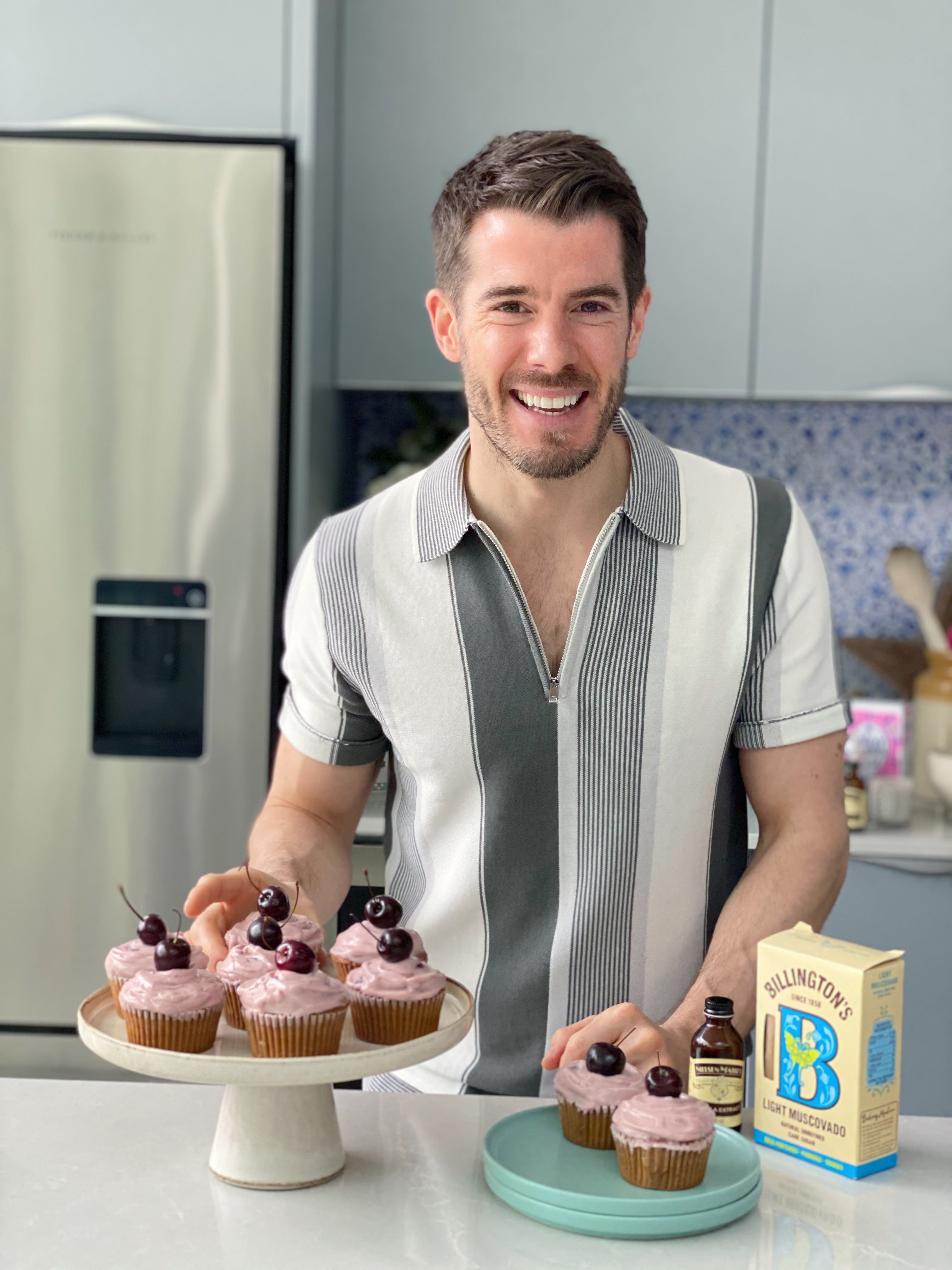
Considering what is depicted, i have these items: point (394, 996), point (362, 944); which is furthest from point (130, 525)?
point (394, 996)

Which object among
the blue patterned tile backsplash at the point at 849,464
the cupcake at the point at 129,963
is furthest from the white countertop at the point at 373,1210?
the blue patterned tile backsplash at the point at 849,464

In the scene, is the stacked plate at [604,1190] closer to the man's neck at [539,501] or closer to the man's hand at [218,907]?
the man's hand at [218,907]

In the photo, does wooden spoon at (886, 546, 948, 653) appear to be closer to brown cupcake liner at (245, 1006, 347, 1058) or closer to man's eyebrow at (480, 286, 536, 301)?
man's eyebrow at (480, 286, 536, 301)

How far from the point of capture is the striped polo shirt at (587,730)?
1.39 metres

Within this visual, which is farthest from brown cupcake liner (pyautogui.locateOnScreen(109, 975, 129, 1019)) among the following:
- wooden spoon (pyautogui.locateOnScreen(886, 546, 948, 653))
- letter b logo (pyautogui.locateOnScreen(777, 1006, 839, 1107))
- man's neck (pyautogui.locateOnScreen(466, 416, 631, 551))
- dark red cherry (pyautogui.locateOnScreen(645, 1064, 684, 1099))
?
wooden spoon (pyautogui.locateOnScreen(886, 546, 948, 653))

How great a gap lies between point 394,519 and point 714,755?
43cm

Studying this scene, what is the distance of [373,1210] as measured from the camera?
0.93m

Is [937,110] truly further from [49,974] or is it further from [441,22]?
[49,974]

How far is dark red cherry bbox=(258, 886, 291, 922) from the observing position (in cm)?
103

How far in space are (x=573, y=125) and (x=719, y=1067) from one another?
1.95 metres

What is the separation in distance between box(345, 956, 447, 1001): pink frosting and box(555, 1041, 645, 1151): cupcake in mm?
117

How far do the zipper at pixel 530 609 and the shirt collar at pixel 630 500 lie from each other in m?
0.02

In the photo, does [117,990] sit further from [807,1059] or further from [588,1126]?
[807,1059]

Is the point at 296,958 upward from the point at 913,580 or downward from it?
downward
